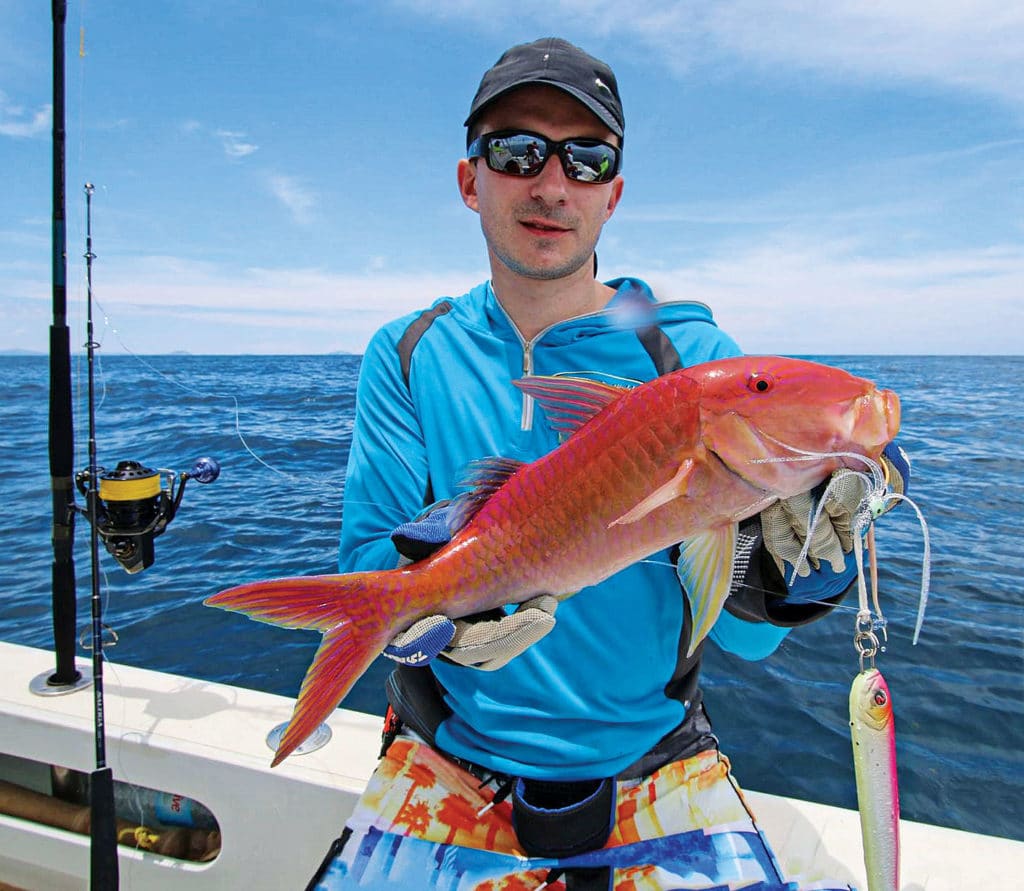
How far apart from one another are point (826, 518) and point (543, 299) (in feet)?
4.64

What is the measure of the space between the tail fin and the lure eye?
1172mm

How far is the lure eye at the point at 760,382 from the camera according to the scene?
172 cm

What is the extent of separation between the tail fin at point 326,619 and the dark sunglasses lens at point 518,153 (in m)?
1.58

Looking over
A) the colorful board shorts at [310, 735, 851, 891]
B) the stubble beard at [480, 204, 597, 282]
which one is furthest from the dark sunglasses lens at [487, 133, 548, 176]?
the colorful board shorts at [310, 735, 851, 891]

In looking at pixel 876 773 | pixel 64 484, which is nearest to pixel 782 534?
pixel 876 773

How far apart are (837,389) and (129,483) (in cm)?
369

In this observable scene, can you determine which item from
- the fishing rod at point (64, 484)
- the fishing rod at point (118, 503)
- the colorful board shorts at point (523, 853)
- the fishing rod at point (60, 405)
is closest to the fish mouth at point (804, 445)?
the colorful board shorts at point (523, 853)

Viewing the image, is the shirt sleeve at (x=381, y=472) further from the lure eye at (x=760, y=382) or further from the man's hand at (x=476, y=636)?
the lure eye at (x=760, y=382)

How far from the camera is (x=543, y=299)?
274 cm

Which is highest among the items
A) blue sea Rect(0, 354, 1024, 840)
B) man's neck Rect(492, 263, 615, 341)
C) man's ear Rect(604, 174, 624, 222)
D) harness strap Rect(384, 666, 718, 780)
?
man's ear Rect(604, 174, 624, 222)

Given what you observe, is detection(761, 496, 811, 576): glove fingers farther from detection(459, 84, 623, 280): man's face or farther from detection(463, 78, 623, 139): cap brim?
detection(463, 78, 623, 139): cap brim

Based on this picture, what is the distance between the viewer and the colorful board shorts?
7.24 ft

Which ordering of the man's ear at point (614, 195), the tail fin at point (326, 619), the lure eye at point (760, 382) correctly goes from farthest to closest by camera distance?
1. the man's ear at point (614, 195)
2. the tail fin at point (326, 619)
3. the lure eye at point (760, 382)

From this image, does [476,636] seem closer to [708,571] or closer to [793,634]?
[708,571]
